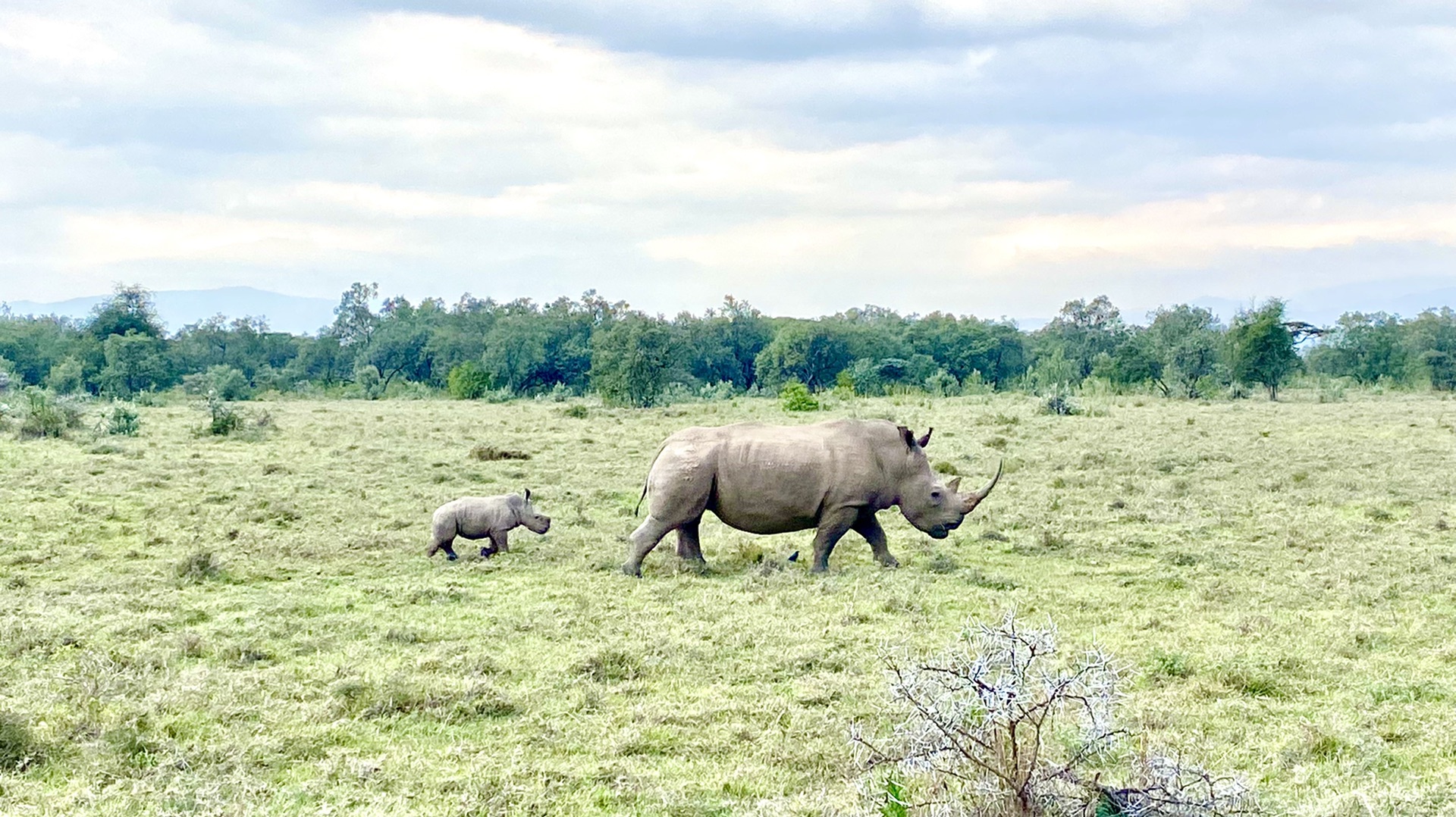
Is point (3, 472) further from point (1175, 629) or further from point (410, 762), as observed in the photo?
point (1175, 629)

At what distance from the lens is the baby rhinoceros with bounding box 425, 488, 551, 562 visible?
1245cm

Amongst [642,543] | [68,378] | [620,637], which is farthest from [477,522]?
[68,378]

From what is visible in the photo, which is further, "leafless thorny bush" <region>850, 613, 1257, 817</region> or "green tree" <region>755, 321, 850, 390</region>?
"green tree" <region>755, 321, 850, 390</region>

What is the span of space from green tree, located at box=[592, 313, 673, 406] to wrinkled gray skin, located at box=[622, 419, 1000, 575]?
29.4 m

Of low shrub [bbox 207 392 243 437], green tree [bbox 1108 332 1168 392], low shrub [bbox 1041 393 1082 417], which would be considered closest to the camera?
low shrub [bbox 207 392 243 437]

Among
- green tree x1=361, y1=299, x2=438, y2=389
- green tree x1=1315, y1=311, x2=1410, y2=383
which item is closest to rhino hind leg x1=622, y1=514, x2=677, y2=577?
green tree x1=1315, y1=311, x2=1410, y2=383

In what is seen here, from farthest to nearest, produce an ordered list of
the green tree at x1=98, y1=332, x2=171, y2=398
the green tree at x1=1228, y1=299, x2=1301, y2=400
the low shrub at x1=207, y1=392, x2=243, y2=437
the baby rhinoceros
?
the green tree at x1=98, y1=332, x2=171, y2=398 → the green tree at x1=1228, y1=299, x2=1301, y2=400 → the low shrub at x1=207, y1=392, x2=243, y2=437 → the baby rhinoceros

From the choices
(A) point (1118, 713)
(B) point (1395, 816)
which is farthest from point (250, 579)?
(B) point (1395, 816)

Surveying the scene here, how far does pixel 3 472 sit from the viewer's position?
1858cm

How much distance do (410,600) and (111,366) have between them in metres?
45.4

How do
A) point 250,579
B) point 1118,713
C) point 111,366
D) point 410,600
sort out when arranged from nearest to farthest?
point 1118,713 < point 410,600 < point 250,579 < point 111,366

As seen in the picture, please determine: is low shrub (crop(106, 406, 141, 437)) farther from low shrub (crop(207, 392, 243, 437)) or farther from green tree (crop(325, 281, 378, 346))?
green tree (crop(325, 281, 378, 346))

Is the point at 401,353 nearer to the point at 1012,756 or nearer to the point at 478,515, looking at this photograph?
the point at 478,515

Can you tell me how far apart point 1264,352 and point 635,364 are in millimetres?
24599
